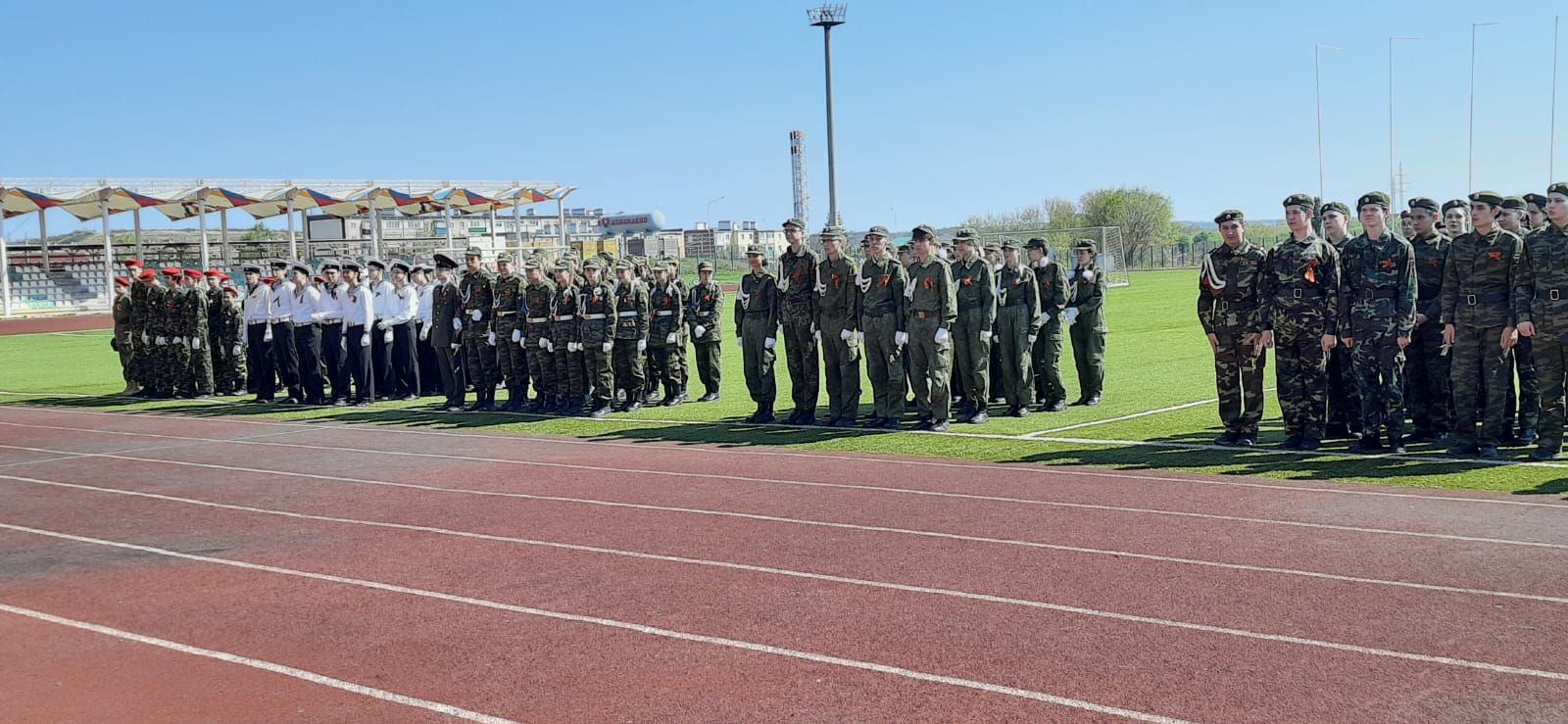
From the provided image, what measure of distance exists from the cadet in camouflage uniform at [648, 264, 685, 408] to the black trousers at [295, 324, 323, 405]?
4826 millimetres

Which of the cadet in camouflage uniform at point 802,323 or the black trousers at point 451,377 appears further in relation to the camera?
the black trousers at point 451,377

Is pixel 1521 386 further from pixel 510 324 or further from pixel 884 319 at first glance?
pixel 510 324

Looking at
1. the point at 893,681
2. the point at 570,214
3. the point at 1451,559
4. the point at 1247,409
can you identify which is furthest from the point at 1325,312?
the point at 570,214

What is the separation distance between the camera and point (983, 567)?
704 centimetres

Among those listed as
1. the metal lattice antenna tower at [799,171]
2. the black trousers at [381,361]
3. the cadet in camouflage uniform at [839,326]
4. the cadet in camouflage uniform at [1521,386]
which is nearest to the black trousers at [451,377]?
the black trousers at [381,361]

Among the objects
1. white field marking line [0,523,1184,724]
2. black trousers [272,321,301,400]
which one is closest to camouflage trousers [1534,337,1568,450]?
white field marking line [0,523,1184,724]

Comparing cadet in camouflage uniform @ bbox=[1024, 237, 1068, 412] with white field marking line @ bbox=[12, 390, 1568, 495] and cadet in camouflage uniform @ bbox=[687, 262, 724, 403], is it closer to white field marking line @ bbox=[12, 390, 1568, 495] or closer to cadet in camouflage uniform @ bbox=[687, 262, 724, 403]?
white field marking line @ bbox=[12, 390, 1568, 495]

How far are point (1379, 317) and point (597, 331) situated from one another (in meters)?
8.46

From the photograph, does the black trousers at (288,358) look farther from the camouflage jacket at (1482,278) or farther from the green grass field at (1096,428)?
the camouflage jacket at (1482,278)

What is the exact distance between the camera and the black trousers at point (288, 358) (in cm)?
1838

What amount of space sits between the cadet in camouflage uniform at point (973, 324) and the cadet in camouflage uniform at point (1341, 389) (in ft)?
10.8

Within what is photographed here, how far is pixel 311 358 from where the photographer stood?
18047mm

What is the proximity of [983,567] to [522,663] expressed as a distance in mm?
2571

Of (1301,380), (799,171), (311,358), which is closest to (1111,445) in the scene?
(1301,380)
